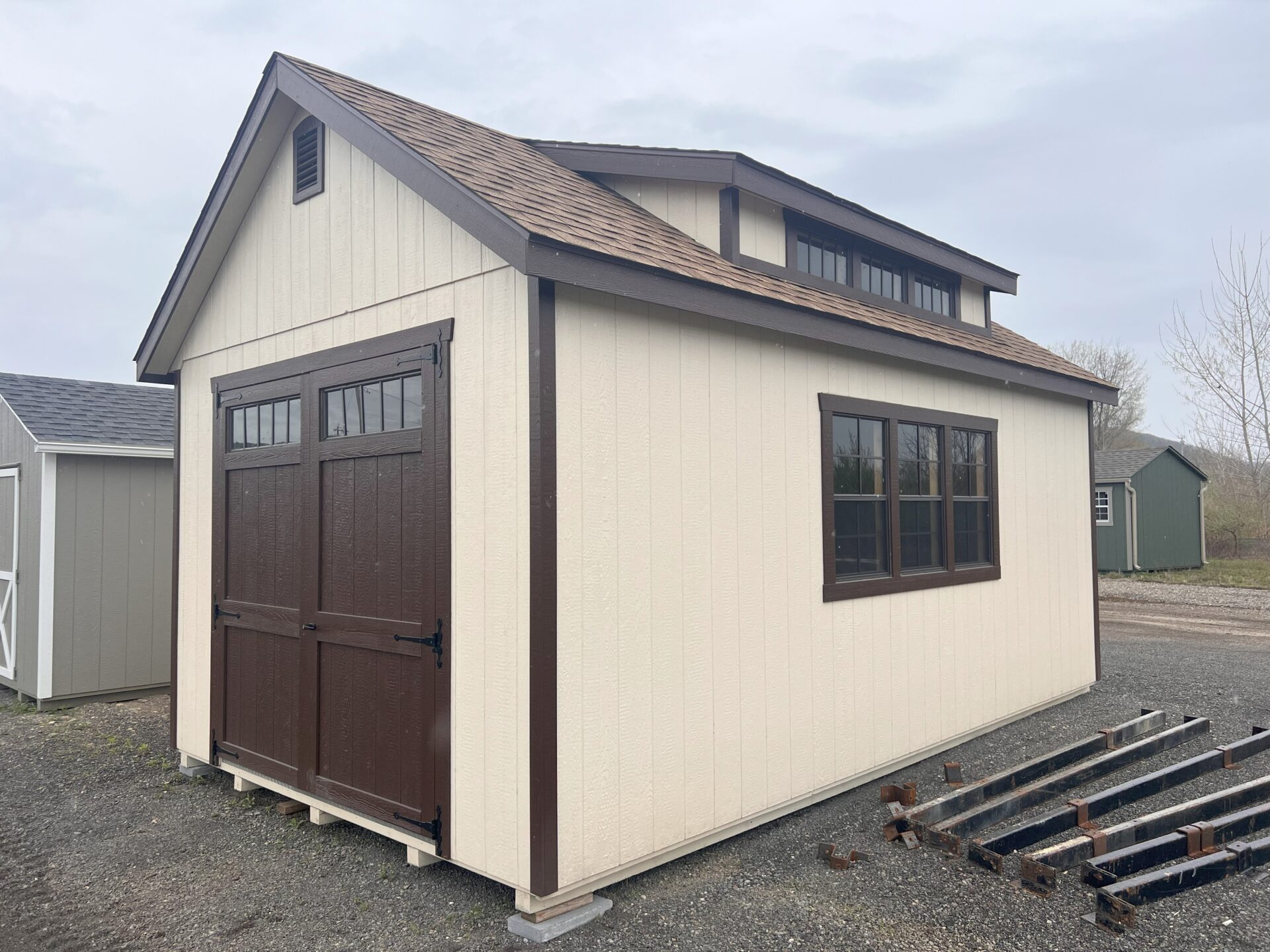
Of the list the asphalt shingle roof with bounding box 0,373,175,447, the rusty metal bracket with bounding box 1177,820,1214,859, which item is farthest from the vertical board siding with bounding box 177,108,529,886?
the asphalt shingle roof with bounding box 0,373,175,447

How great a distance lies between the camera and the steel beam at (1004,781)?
4309 millimetres

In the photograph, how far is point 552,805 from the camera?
3473 millimetres

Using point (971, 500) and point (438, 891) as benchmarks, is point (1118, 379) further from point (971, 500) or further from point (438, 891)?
point (438, 891)

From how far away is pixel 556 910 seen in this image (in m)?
3.49

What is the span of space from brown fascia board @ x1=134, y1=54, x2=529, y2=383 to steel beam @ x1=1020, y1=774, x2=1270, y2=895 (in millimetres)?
3496

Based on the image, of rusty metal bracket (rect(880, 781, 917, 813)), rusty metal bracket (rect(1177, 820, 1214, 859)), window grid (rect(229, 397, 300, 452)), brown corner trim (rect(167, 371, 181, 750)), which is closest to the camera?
rusty metal bracket (rect(1177, 820, 1214, 859))

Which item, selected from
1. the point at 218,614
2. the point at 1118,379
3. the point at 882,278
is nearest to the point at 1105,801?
the point at 882,278

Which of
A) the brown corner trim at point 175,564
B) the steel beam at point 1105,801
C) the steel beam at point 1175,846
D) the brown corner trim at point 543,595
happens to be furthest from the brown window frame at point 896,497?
the brown corner trim at point 175,564

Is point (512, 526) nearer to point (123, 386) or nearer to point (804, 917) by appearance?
point (804, 917)

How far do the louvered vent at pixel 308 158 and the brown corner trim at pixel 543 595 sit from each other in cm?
224

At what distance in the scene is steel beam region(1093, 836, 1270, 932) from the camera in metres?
3.30

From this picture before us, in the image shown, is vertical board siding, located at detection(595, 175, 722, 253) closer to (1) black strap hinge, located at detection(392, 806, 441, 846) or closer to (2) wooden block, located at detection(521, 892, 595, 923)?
(1) black strap hinge, located at detection(392, 806, 441, 846)

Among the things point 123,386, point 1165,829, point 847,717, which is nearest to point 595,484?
point 847,717

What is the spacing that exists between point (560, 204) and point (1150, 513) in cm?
2128
